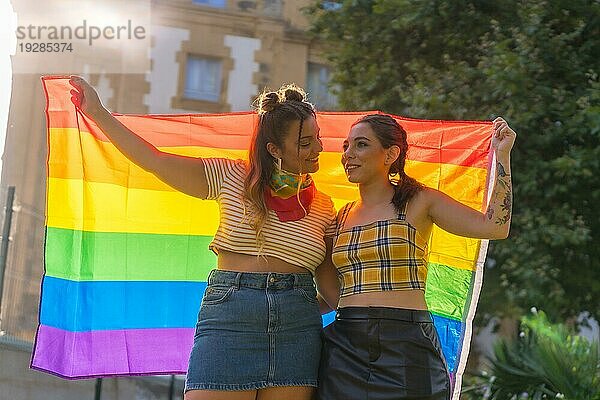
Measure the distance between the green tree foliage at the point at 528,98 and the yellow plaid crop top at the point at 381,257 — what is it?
391 centimetres

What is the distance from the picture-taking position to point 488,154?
365 cm

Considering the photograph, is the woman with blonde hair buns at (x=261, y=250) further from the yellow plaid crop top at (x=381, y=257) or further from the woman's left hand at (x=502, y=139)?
the woman's left hand at (x=502, y=139)

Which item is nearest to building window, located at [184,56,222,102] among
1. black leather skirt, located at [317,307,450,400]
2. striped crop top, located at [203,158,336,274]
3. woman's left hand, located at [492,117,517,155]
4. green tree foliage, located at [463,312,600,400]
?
green tree foliage, located at [463,312,600,400]

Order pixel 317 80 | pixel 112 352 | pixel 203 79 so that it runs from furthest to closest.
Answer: pixel 317 80 → pixel 203 79 → pixel 112 352

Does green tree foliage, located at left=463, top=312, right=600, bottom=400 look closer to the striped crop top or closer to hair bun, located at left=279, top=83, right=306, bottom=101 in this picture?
the striped crop top

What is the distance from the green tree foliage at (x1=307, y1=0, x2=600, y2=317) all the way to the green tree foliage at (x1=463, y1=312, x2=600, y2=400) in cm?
28

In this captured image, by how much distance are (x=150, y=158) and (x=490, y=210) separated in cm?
118

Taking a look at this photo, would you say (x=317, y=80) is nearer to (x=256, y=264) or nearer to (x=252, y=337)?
(x=256, y=264)

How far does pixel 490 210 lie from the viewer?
305 cm

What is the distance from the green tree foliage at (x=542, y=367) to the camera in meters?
6.96

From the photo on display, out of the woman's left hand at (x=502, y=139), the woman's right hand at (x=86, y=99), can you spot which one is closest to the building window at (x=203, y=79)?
the woman's right hand at (x=86, y=99)

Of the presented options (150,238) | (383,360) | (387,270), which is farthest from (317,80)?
(383,360)

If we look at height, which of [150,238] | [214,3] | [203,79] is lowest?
[150,238]

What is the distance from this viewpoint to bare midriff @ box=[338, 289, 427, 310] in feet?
9.71
